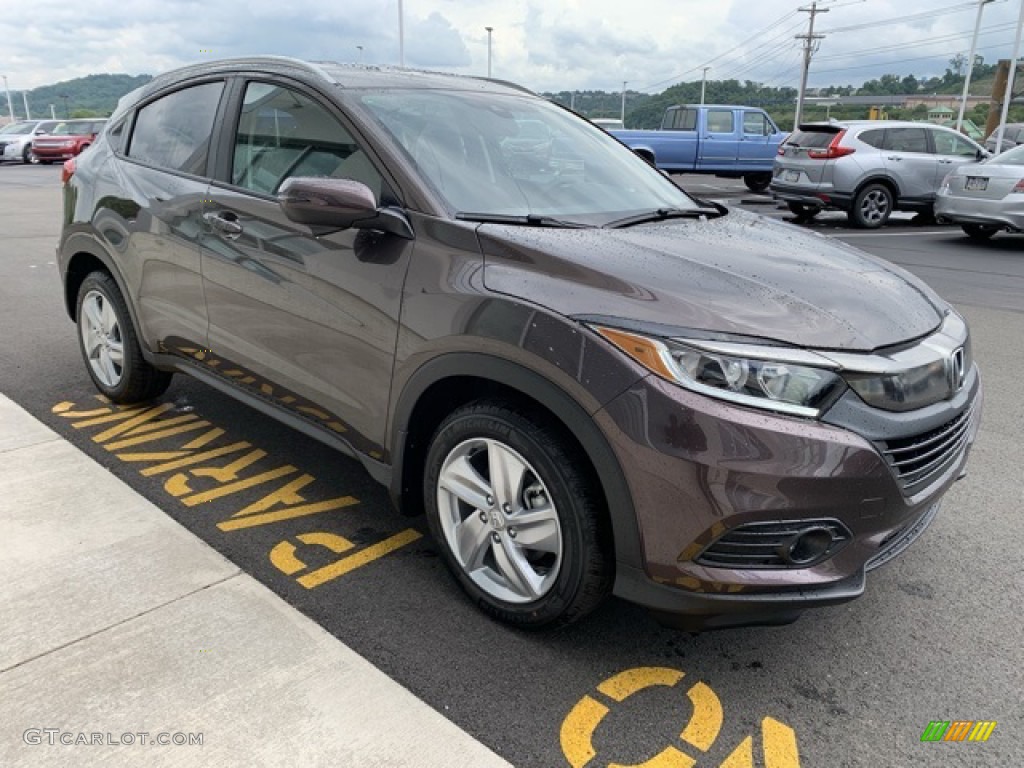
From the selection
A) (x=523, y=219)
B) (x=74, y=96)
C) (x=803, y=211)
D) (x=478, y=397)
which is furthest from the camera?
(x=74, y=96)

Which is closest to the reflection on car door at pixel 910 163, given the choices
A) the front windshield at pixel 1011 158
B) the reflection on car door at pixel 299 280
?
the front windshield at pixel 1011 158

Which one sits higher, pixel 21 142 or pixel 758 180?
pixel 21 142

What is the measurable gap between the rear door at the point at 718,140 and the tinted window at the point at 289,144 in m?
17.2

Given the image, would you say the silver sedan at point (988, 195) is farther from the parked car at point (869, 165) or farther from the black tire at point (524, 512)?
the black tire at point (524, 512)

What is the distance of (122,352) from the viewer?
14.3ft

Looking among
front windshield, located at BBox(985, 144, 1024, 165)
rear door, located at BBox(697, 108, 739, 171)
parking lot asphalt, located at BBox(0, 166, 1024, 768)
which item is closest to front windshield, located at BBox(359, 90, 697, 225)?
parking lot asphalt, located at BBox(0, 166, 1024, 768)

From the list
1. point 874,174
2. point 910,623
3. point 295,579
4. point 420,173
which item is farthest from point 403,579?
point 874,174

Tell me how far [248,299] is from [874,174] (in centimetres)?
1234

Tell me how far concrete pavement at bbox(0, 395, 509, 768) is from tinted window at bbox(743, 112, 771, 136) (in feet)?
63.3

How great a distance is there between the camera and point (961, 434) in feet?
8.59

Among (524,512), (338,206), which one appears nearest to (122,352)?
(338,206)

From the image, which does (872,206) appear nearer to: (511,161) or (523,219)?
(511,161)

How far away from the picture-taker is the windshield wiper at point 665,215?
3.01 m

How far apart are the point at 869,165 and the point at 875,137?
0.56 metres
